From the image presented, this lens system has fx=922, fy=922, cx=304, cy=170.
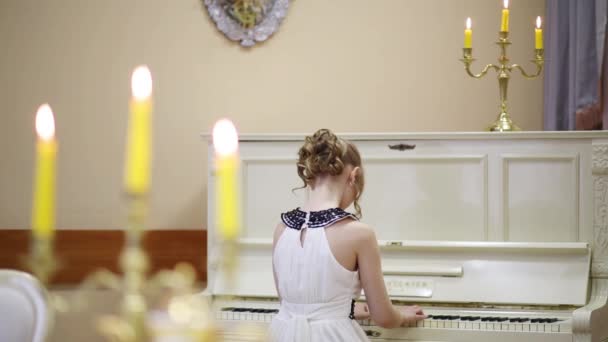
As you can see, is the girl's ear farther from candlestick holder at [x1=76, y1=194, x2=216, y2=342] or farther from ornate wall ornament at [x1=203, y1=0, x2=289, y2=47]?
ornate wall ornament at [x1=203, y1=0, x2=289, y2=47]

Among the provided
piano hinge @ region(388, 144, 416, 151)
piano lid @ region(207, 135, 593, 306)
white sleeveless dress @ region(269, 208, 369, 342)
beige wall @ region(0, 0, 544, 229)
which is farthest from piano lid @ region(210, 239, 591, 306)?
beige wall @ region(0, 0, 544, 229)

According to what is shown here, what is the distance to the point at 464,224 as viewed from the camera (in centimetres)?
333

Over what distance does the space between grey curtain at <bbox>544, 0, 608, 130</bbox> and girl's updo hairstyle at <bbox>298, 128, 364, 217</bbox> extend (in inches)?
61.2

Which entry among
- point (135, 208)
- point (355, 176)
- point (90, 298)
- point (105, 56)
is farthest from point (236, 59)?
point (135, 208)

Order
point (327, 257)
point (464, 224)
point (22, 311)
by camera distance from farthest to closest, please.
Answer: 1. point (464, 224)
2. point (327, 257)
3. point (22, 311)

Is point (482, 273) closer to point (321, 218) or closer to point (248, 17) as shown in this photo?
point (321, 218)

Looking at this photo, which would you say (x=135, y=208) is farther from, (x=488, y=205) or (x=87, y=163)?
(x=87, y=163)

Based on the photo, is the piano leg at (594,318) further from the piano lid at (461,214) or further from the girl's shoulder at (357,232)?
the girl's shoulder at (357,232)

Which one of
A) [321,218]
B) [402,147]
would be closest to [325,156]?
[321,218]

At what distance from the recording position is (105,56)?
452cm

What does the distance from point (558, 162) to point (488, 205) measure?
11.3 inches

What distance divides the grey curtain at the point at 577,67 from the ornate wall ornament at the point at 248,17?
4.15 ft

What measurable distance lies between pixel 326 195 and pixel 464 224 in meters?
1.05

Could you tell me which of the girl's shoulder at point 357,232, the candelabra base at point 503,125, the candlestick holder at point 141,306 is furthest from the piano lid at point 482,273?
the candlestick holder at point 141,306
